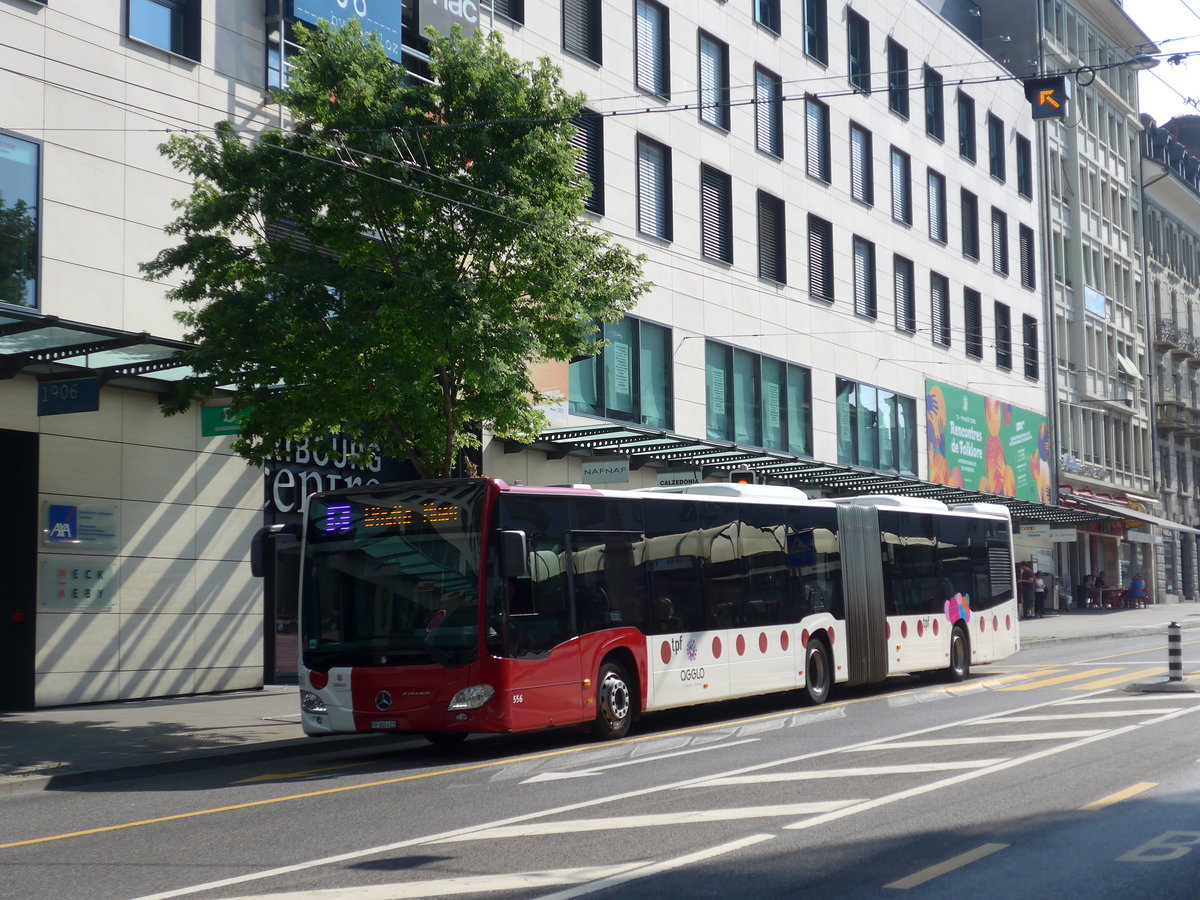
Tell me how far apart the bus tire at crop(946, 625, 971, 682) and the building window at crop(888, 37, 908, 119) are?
23.7 metres

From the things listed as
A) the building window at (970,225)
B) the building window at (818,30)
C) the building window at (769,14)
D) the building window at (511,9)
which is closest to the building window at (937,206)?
the building window at (970,225)

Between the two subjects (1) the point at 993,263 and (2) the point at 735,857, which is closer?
(2) the point at 735,857

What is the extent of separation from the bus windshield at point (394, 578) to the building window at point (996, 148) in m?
41.6

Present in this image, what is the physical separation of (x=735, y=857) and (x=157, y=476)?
581 inches

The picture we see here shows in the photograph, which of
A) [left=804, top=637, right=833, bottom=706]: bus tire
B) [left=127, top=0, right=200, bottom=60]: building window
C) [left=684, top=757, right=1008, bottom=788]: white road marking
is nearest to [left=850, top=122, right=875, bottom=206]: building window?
[left=804, top=637, right=833, bottom=706]: bus tire

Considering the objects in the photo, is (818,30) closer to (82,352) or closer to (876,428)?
(876,428)

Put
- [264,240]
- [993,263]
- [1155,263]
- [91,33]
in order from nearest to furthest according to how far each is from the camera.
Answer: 1. [264,240]
2. [91,33]
3. [993,263]
4. [1155,263]

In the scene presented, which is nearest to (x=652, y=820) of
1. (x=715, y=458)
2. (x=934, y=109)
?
(x=715, y=458)

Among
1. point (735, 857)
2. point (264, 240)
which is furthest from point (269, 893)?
point (264, 240)

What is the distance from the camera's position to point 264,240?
18.5 metres

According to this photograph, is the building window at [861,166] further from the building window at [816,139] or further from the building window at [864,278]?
the building window at [816,139]

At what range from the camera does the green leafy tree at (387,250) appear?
55.7ft

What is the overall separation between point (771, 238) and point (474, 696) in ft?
82.8

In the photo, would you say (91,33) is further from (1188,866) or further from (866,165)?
(866,165)
